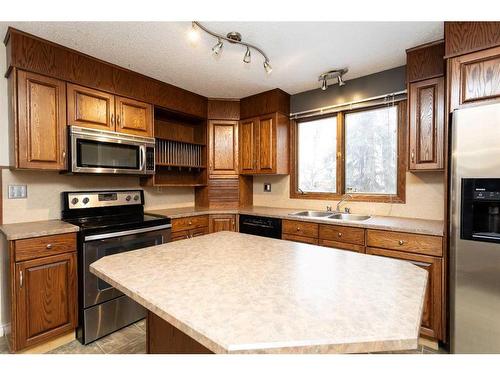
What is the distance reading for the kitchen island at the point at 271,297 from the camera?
1.93 feet

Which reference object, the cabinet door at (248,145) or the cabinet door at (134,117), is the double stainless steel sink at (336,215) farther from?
the cabinet door at (134,117)

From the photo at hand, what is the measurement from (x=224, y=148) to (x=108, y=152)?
1479 millimetres

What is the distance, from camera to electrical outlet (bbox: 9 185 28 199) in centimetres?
209

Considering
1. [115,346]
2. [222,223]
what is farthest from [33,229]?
[222,223]

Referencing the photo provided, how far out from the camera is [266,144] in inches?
127

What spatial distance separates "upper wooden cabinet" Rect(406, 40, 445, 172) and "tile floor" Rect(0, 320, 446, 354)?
58.5 inches

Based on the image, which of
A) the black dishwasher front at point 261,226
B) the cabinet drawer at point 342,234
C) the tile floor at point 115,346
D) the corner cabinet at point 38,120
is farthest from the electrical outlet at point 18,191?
the cabinet drawer at point 342,234

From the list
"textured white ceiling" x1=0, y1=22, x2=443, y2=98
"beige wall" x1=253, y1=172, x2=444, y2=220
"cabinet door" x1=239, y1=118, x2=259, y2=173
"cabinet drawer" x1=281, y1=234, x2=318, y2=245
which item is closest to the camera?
"textured white ceiling" x1=0, y1=22, x2=443, y2=98

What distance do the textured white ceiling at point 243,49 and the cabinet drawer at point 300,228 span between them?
157cm

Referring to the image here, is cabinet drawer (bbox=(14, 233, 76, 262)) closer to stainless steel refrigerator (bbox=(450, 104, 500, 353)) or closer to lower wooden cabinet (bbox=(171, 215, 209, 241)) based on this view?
lower wooden cabinet (bbox=(171, 215, 209, 241))

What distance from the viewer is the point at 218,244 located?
1.44 metres

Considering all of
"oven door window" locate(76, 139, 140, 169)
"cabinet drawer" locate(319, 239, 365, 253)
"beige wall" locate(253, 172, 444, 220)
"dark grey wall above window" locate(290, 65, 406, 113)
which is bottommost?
"cabinet drawer" locate(319, 239, 365, 253)

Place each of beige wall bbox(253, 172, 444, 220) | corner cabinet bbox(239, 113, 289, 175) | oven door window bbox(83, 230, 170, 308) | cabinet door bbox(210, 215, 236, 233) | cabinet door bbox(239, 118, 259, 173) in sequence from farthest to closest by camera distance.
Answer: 1. cabinet door bbox(239, 118, 259, 173)
2. corner cabinet bbox(239, 113, 289, 175)
3. cabinet door bbox(210, 215, 236, 233)
4. beige wall bbox(253, 172, 444, 220)
5. oven door window bbox(83, 230, 170, 308)

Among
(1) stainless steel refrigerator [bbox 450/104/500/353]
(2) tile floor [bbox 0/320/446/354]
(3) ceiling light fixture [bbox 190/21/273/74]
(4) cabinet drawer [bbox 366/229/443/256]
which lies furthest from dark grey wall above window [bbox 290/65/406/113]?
(2) tile floor [bbox 0/320/446/354]
